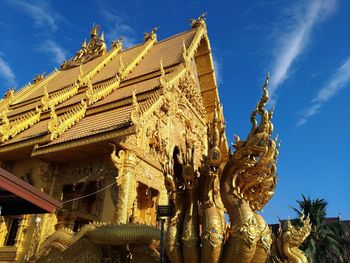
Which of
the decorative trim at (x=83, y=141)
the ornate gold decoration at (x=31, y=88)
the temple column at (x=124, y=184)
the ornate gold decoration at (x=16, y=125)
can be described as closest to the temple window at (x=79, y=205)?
the temple column at (x=124, y=184)

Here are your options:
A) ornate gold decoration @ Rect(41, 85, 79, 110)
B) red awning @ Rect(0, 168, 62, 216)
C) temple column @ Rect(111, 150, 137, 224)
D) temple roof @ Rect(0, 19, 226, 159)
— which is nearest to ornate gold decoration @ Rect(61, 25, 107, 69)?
temple roof @ Rect(0, 19, 226, 159)

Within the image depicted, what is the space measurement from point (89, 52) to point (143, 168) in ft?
47.1

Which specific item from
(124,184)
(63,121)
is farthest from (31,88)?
(124,184)

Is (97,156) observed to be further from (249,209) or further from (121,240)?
(249,209)

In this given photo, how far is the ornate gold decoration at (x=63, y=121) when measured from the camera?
881cm

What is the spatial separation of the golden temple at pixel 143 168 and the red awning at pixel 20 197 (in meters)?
1.22

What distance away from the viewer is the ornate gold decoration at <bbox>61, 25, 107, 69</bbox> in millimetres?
20312

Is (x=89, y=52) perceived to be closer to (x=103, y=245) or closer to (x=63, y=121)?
Answer: (x=63, y=121)

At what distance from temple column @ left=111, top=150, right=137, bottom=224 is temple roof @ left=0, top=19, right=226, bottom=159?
0.62m

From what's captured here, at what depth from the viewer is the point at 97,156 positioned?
8.58m

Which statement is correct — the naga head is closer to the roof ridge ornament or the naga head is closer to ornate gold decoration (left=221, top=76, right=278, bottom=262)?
ornate gold decoration (left=221, top=76, right=278, bottom=262)

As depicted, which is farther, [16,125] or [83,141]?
[16,125]

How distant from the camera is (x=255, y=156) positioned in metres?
4.17

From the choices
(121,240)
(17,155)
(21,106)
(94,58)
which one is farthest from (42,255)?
(94,58)
